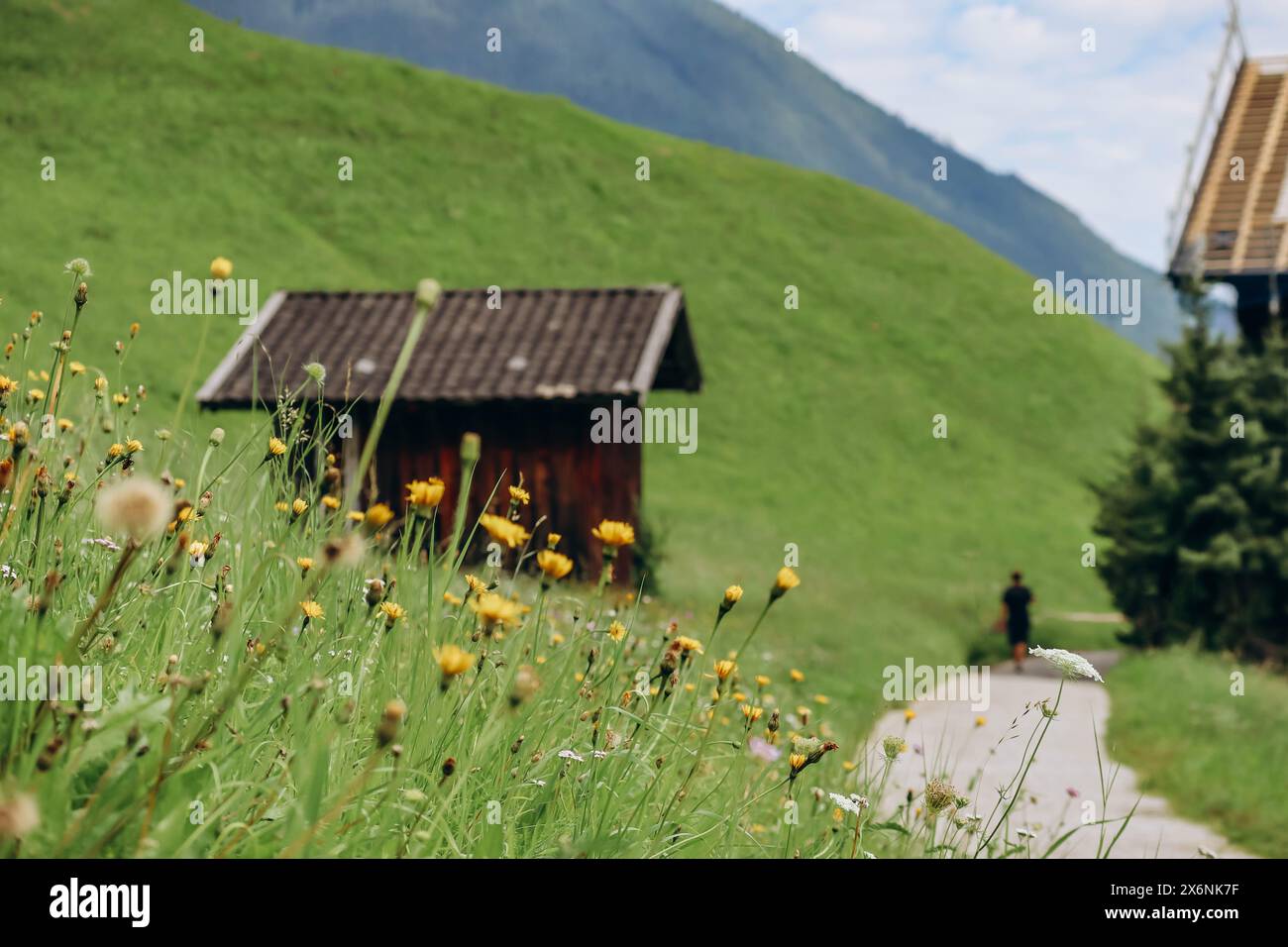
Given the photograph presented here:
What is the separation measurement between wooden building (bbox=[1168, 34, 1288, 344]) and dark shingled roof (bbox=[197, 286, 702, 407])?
10.3 m

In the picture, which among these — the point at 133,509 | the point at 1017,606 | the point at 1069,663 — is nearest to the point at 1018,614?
the point at 1017,606

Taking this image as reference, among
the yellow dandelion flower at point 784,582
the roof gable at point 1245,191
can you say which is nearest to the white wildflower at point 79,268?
→ the yellow dandelion flower at point 784,582

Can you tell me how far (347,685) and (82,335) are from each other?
3147cm

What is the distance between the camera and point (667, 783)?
293cm

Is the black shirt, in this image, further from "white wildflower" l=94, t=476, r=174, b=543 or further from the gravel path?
"white wildflower" l=94, t=476, r=174, b=543

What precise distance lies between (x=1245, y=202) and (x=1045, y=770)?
15662mm

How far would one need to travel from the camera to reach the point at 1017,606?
19094 mm

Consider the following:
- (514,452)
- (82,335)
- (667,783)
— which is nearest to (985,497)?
(514,452)

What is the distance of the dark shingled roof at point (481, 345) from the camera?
14961 mm

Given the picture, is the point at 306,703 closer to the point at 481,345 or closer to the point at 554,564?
the point at 554,564

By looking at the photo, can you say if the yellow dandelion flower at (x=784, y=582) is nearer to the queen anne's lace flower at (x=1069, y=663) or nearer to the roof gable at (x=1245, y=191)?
the queen anne's lace flower at (x=1069, y=663)

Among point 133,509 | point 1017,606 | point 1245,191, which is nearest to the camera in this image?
point 133,509

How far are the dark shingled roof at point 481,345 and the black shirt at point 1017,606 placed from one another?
680 centimetres
